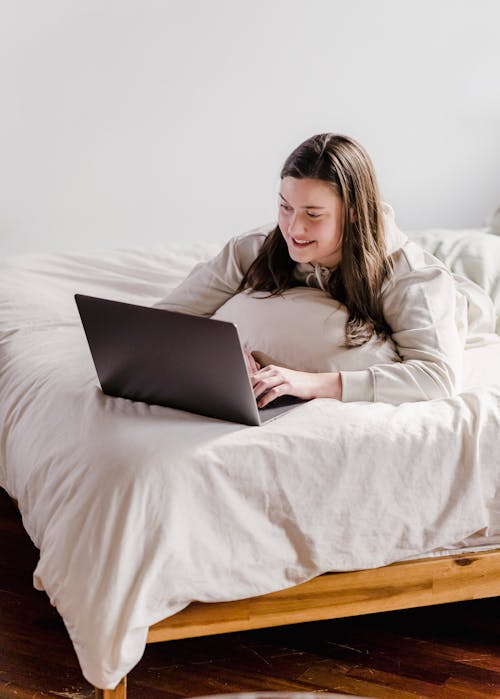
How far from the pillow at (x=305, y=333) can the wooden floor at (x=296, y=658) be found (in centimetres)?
52

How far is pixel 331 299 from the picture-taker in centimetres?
204

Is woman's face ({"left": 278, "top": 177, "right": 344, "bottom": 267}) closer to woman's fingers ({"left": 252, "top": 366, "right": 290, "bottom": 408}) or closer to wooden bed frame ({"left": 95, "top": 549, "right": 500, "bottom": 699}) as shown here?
woman's fingers ({"left": 252, "top": 366, "right": 290, "bottom": 408})

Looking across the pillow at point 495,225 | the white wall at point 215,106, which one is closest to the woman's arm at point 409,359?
the pillow at point 495,225

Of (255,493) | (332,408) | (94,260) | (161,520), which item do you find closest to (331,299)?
(332,408)

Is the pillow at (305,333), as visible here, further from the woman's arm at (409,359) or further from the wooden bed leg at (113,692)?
the wooden bed leg at (113,692)

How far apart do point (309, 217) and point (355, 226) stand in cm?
10

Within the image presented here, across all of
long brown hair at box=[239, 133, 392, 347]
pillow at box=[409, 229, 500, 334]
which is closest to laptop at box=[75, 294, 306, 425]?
long brown hair at box=[239, 133, 392, 347]

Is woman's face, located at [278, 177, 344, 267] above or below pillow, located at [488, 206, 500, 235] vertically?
above

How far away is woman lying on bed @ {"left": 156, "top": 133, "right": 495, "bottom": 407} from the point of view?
1.87 m

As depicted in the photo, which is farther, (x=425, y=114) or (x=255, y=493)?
(x=425, y=114)

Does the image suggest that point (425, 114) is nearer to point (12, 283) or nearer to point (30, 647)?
point (12, 283)

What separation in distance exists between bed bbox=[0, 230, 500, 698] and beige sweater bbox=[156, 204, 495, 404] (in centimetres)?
5

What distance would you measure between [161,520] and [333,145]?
0.83m

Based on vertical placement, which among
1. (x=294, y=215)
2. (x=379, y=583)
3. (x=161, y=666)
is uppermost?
(x=294, y=215)
